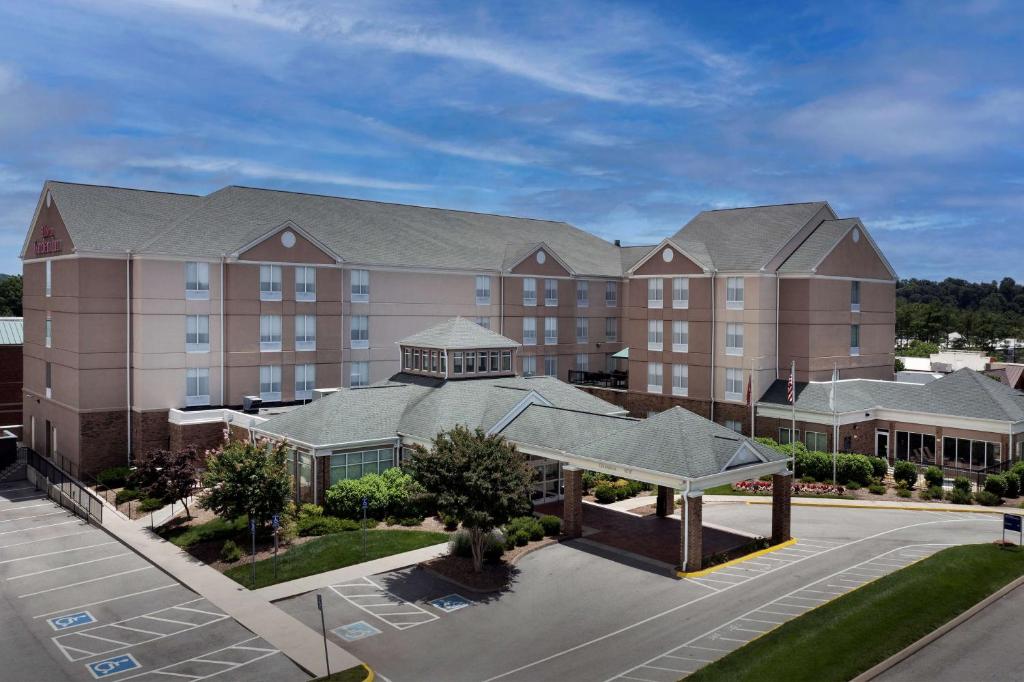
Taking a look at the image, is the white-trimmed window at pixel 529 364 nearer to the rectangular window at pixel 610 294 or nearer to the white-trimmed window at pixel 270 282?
the rectangular window at pixel 610 294

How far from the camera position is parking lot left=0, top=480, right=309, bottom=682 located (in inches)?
870

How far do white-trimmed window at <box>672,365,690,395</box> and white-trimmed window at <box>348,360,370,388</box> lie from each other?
876 inches

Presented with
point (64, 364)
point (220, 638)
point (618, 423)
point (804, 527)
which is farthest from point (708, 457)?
point (64, 364)

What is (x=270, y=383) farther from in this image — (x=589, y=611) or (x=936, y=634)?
(x=936, y=634)

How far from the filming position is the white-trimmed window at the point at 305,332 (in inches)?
2052

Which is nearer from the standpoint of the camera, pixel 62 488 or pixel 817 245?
pixel 62 488

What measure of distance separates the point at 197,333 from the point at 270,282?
5.57m

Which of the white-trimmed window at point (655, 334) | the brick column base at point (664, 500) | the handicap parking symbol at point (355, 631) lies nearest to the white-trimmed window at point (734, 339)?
the white-trimmed window at point (655, 334)

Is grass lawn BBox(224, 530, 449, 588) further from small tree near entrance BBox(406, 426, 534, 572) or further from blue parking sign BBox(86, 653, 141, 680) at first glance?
blue parking sign BBox(86, 653, 141, 680)

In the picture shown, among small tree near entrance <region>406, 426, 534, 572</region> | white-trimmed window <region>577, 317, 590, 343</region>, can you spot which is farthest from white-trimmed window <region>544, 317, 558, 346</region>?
small tree near entrance <region>406, 426, 534, 572</region>

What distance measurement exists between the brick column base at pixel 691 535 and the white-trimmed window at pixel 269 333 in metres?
31.6

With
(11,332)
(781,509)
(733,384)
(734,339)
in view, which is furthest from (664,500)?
(11,332)

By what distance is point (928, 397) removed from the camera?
48156 mm

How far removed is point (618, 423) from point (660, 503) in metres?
4.71
